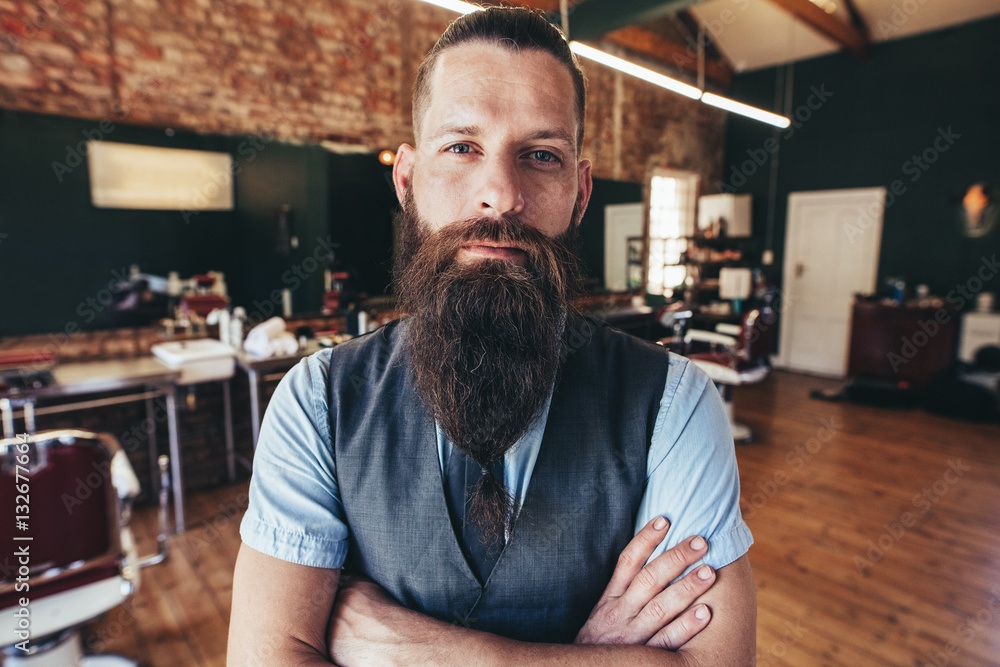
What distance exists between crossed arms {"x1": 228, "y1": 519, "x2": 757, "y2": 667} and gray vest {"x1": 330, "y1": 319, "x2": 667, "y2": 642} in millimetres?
44

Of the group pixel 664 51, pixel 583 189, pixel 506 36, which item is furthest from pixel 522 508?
pixel 664 51

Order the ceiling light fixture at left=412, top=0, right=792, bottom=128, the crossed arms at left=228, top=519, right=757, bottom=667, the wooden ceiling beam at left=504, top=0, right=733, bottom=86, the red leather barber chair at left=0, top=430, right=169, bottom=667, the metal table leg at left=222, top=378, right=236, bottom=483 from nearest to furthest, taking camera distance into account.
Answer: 1. the crossed arms at left=228, top=519, right=757, bottom=667
2. the red leather barber chair at left=0, top=430, right=169, bottom=667
3. the ceiling light fixture at left=412, top=0, right=792, bottom=128
4. the metal table leg at left=222, top=378, right=236, bottom=483
5. the wooden ceiling beam at left=504, top=0, right=733, bottom=86

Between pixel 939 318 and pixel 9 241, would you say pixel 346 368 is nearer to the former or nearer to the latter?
pixel 9 241

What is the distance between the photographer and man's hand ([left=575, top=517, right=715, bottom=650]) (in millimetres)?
910

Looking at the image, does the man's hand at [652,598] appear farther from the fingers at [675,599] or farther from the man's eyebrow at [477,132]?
the man's eyebrow at [477,132]

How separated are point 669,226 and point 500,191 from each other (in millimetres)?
7152

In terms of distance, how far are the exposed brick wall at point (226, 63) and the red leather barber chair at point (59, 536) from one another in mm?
2537

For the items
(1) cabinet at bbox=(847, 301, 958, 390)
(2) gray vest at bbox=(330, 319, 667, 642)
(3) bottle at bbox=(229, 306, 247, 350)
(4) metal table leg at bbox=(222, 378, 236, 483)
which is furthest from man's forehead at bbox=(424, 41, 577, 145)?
(1) cabinet at bbox=(847, 301, 958, 390)

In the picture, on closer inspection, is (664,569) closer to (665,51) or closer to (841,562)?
(841,562)

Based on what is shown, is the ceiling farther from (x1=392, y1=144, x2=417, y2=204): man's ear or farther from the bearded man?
the bearded man

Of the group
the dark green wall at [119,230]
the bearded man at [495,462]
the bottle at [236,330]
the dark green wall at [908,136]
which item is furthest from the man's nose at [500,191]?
the dark green wall at [908,136]

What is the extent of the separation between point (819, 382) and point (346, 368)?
7.74 m

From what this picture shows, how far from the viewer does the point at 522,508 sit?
0.94m

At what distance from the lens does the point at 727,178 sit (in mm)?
8422
